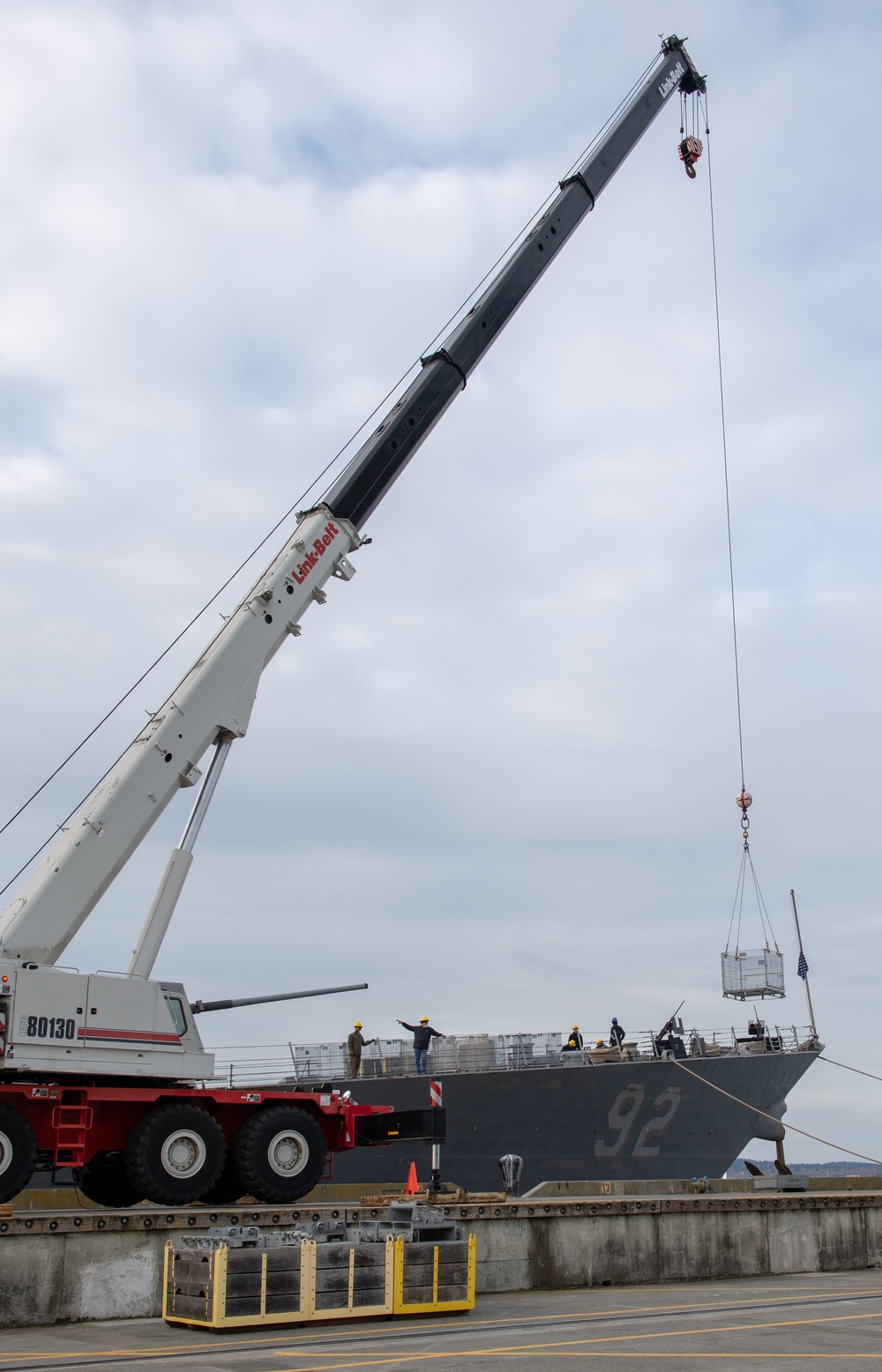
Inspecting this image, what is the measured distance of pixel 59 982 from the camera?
45.4 feet

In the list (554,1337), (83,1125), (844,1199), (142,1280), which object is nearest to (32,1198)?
(83,1125)

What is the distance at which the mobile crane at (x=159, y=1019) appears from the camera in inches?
542

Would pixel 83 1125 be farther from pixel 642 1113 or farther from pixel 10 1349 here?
pixel 642 1113

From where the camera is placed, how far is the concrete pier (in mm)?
11531

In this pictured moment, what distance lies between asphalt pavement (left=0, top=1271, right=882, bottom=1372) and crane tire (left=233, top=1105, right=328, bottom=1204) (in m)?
2.98

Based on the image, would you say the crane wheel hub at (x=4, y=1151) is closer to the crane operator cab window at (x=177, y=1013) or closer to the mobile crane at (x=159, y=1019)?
the mobile crane at (x=159, y=1019)

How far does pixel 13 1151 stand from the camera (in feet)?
43.5

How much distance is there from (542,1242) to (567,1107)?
10.6 meters

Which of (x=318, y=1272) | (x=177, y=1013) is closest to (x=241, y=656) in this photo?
(x=177, y=1013)

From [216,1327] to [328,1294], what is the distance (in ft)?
3.59

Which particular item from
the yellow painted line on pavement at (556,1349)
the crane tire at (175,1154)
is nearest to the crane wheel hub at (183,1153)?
the crane tire at (175,1154)

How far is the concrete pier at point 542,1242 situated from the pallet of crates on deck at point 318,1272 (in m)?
0.60

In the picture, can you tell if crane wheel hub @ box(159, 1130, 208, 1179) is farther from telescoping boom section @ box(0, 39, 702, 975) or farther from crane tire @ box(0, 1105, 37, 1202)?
telescoping boom section @ box(0, 39, 702, 975)

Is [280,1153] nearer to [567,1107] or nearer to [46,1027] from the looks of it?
[46,1027]
